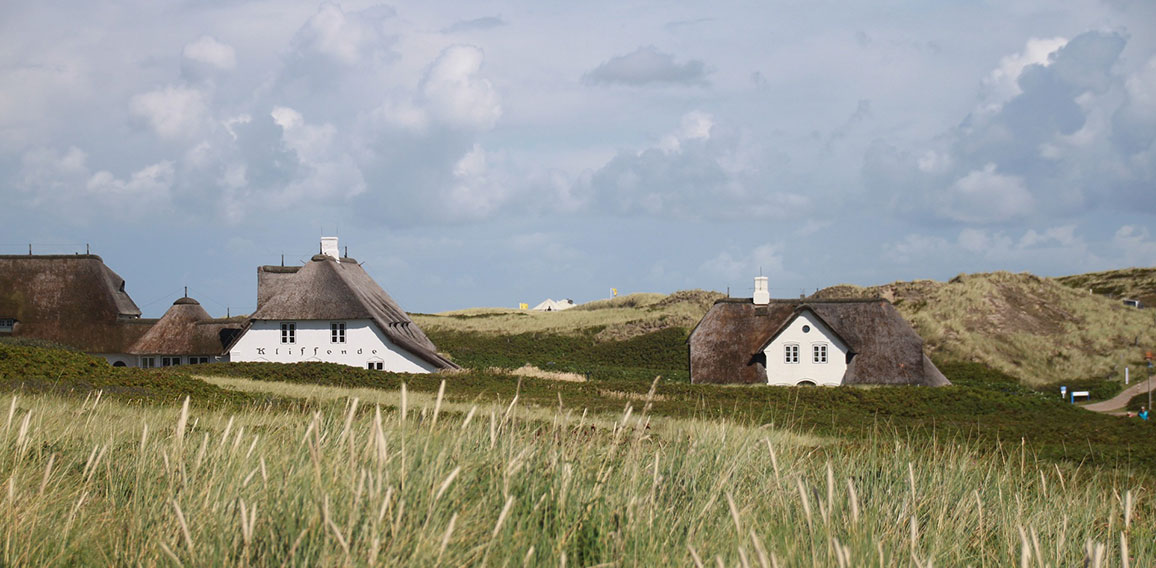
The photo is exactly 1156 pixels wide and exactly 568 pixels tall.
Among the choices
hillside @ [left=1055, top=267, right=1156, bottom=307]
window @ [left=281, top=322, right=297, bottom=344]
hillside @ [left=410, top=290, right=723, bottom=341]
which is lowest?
window @ [left=281, top=322, right=297, bottom=344]

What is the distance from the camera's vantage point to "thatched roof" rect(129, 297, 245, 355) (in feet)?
143

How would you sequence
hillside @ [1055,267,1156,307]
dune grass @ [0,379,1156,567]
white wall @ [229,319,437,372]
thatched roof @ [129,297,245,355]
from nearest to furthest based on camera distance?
dune grass @ [0,379,1156,567] < white wall @ [229,319,437,372] < thatched roof @ [129,297,245,355] < hillside @ [1055,267,1156,307]

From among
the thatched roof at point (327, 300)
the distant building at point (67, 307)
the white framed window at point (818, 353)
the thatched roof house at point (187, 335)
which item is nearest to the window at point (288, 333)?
the thatched roof at point (327, 300)

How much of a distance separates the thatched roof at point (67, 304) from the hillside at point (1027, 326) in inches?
1716

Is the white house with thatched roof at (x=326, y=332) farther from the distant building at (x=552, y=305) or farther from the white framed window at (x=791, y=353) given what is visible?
the distant building at (x=552, y=305)

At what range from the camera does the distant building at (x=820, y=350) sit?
42219mm

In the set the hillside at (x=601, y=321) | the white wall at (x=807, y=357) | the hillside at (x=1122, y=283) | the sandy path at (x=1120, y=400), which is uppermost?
the hillside at (x=1122, y=283)

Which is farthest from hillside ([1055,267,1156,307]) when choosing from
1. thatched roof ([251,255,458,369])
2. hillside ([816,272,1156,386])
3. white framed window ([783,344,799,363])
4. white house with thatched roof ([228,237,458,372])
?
white house with thatched roof ([228,237,458,372])

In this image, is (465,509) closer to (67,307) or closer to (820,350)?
(820,350)

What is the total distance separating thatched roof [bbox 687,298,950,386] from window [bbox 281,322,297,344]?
1832 centimetres

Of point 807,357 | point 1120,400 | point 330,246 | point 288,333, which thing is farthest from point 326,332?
point 1120,400

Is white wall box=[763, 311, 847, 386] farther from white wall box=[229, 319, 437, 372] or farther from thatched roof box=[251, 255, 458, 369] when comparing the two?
white wall box=[229, 319, 437, 372]

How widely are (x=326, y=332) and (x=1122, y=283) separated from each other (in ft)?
239

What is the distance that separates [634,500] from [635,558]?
471mm
